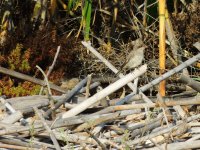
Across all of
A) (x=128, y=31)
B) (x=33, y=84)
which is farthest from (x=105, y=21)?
(x=33, y=84)

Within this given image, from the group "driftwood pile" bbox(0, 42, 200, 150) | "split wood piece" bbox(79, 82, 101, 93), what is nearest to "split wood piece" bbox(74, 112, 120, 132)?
"driftwood pile" bbox(0, 42, 200, 150)

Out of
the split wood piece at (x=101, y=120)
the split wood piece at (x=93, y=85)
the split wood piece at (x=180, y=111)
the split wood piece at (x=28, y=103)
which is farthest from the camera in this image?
the split wood piece at (x=93, y=85)

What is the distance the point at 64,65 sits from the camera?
5.48m

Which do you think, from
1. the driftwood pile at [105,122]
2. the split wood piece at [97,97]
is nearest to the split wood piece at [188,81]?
the driftwood pile at [105,122]

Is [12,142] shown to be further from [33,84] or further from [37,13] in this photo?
[37,13]

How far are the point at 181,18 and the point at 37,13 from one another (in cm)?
134

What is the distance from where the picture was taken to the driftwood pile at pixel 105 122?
3.35 meters

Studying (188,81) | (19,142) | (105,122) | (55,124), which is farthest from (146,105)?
(19,142)

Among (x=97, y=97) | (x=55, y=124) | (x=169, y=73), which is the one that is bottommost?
(x=55, y=124)

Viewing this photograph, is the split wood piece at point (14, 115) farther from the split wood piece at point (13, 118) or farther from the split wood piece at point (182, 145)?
the split wood piece at point (182, 145)

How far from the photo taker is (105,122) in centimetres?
364

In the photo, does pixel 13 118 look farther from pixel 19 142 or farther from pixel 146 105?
pixel 146 105

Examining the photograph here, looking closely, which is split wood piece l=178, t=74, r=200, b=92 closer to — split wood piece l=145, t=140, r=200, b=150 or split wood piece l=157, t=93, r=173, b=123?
split wood piece l=157, t=93, r=173, b=123

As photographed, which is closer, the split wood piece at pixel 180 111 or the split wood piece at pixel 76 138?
the split wood piece at pixel 76 138
